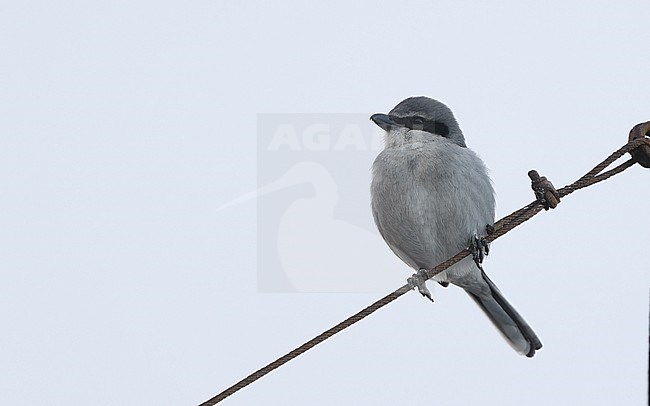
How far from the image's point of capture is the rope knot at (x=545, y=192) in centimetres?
307

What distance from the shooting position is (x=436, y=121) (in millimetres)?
4523

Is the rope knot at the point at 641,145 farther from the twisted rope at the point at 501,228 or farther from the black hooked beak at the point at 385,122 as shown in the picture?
the black hooked beak at the point at 385,122

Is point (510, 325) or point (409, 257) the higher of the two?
point (409, 257)

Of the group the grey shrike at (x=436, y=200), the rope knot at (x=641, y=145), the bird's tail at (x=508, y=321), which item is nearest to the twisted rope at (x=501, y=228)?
the rope knot at (x=641, y=145)

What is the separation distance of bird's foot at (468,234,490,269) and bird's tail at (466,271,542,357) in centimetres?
31

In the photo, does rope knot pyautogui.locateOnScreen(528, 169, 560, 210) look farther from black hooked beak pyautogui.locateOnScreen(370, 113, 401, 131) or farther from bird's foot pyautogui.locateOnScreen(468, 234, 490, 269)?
black hooked beak pyautogui.locateOnScreen(370, 113, 401, 131)

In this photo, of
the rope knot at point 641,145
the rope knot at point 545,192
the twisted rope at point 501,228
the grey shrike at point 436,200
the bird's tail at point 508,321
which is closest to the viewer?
the twisted rope at point 501,228

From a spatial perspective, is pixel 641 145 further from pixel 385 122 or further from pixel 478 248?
pixel 385 122

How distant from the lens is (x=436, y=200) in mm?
4102

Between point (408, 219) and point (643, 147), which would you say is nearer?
point (643, 147)

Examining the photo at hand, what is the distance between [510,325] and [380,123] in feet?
4.71

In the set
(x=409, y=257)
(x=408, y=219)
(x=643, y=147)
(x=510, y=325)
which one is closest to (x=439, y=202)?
(x=408, y=219)

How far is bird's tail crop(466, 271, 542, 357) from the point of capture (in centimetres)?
441

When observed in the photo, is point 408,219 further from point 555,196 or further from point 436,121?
point 555,196
